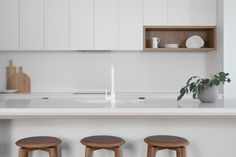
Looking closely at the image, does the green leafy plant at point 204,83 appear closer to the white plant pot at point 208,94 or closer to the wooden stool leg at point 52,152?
the white plant pot at point 208,94

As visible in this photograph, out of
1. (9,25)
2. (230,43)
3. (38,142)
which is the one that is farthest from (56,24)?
(38,142)

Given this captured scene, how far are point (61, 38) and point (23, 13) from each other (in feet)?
1.95

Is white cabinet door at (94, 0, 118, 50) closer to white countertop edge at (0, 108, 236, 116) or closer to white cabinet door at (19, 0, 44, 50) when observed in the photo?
white cabinet door at (19, 0, 44, 50)

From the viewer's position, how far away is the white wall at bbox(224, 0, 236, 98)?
441 centimetres

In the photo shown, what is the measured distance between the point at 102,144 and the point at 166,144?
0.45 m

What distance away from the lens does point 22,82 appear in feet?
15.9

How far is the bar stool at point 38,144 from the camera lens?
96.1 inches

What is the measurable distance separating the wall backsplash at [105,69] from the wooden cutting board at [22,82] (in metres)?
0.08

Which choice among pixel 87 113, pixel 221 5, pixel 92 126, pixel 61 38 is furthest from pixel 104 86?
pixel 87 113

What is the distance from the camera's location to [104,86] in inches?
196

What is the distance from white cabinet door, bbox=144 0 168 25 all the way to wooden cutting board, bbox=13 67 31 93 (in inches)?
71.8

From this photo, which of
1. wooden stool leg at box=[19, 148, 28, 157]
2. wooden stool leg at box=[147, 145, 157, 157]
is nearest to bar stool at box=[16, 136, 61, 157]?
wooden stool leg at box=[19, 148, 28, 157]

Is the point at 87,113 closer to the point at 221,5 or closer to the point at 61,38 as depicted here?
the point at 61,38

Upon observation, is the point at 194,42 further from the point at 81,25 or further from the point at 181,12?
the point at 81,25
